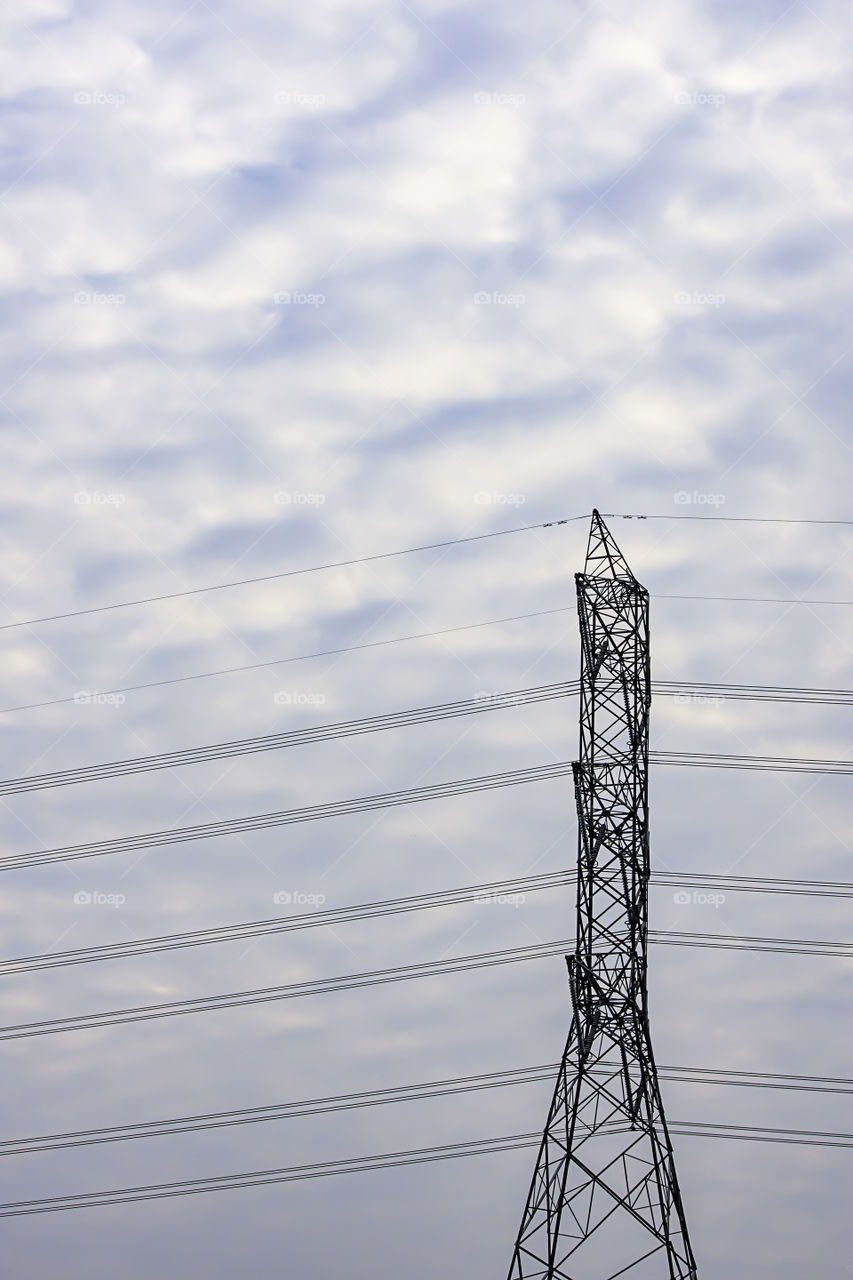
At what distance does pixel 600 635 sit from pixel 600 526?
11.5ft

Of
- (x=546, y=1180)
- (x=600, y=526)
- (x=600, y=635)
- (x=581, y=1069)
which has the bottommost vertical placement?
(x=546, y=1180)

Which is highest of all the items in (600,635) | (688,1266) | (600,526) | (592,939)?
(600,526)

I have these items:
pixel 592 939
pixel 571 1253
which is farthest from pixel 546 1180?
pixel 592 939

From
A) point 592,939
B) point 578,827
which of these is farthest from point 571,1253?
point 578,827

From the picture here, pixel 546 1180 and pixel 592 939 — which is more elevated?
pixel 592 939

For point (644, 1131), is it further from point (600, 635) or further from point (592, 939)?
point (600, 635)

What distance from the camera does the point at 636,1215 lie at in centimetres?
3756

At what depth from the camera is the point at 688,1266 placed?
38.4m

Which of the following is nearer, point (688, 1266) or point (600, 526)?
point (688, 1266)

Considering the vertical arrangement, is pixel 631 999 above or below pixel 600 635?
below

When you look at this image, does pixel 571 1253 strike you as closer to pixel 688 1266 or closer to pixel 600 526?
pixel 688 1266

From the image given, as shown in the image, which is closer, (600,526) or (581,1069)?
(581,1069)

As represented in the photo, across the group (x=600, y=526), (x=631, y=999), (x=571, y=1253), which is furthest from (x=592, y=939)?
(x=600, y=526)

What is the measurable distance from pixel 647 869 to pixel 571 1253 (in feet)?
35.2
